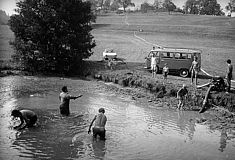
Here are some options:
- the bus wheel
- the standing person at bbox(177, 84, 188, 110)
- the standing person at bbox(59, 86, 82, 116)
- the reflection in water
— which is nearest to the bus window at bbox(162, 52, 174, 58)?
the bus wheel

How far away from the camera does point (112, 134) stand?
50.9 ft

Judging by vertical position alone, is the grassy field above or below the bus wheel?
above

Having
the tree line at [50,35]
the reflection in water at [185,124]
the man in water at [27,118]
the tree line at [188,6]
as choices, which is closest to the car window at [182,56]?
the reflection in water at [185,124]

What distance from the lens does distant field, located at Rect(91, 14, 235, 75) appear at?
41.6 metres

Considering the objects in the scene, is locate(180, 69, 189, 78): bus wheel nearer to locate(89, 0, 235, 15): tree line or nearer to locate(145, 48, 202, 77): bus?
locate(145, 48, 202, 77): bus

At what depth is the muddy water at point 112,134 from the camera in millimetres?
13078

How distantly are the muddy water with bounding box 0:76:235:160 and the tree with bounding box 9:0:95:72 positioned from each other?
36.7 ft

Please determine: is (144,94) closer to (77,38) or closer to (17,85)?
(17,85)

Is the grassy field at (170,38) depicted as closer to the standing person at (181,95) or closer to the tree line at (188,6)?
the standing person at (181,95)

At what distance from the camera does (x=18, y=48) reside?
113 feet

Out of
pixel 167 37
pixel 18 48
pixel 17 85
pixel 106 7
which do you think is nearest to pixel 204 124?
pixel 17 85

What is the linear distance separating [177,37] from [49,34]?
106ft

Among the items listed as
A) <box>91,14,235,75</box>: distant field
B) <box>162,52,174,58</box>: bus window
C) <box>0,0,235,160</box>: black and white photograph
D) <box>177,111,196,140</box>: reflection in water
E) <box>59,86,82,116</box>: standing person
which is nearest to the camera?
<box>0,0,235,160</box>: black and white photograph

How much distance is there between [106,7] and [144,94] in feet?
420
